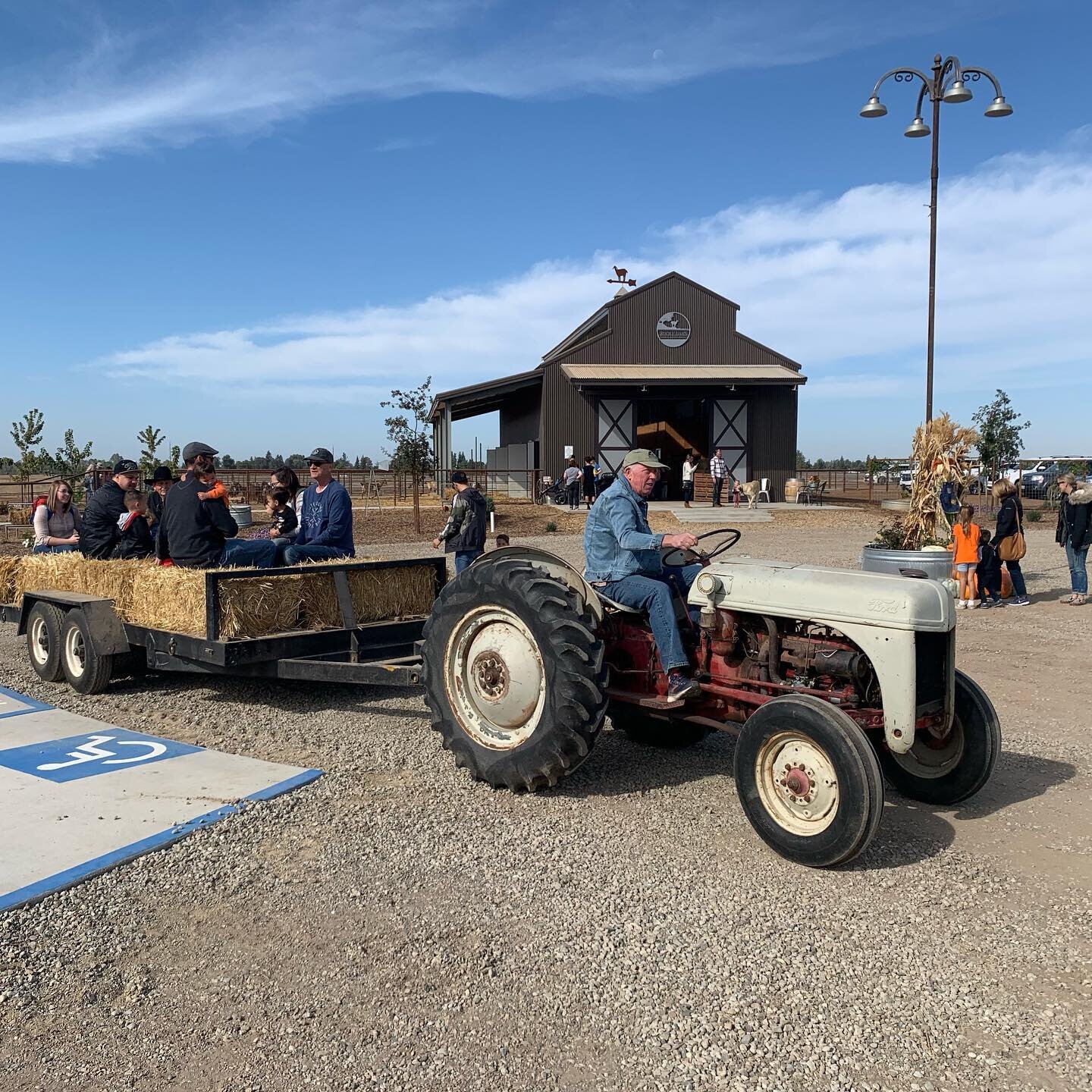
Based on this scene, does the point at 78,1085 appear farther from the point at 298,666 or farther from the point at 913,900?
the point at 298,666

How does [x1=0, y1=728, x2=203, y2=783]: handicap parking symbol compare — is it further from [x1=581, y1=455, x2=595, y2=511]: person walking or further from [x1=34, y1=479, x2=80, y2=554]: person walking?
[x1=581, y1=455, x2=595, y2=511]: person walking

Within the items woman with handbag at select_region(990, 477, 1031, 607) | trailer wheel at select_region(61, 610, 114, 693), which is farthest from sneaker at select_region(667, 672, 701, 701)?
woman with handbag at select_region(990, 477, 1031, 607)

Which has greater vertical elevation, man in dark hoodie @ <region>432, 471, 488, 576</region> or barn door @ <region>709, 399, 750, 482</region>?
barn door @ <region>709, 399, 750, 482</region>

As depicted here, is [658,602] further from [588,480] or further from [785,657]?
[588,480]

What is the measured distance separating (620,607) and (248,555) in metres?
3.36

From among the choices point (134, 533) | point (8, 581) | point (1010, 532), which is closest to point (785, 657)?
point (134, 533)

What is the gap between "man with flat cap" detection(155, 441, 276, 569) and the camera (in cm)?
688

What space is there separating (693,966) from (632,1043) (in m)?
0.50

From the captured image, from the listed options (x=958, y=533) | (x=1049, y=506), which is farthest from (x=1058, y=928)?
(x=1049, y=506)

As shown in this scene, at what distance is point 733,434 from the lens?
1187 inches

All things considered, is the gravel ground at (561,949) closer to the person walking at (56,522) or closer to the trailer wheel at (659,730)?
the trailer wheel at (659,730)

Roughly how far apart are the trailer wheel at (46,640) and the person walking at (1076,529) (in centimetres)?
1142

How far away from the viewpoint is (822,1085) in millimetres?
2674

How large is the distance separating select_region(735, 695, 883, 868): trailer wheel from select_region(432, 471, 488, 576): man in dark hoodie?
6845 millimetres
